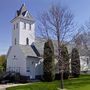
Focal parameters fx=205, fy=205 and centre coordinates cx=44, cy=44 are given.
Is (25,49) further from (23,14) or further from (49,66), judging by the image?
(23,14)

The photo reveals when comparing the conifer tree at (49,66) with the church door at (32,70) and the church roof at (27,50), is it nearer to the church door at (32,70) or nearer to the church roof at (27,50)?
the church door at (32,70)

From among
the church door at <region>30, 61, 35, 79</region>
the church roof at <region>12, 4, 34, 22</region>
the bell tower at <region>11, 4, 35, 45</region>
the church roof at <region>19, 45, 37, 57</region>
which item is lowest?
the church door at <region>30, 61, 35, 79</region>

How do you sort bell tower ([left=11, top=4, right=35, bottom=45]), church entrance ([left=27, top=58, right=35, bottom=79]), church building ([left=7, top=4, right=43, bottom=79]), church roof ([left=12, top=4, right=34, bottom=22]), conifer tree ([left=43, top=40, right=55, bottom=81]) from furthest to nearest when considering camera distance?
1. church roof ([left=12, top=4, right=34, bottom=22])
2. bell tower ([left=11, top=4, right=35, bottom=45])
3. church building ([left=7, top=4, right=43, bottom=79])
4. church entrance ([left=27, top=58, right=35, bottom=79])
5. conifer tree ([left=43, top=40, right=55, bottom=81])

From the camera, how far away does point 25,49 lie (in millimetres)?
35031

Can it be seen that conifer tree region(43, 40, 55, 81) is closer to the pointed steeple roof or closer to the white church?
the white church

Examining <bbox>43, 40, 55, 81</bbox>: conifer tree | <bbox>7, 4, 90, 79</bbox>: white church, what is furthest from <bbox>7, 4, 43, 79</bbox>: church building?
<bbox>43, 40, 55, 81</bbox>: conifer tree

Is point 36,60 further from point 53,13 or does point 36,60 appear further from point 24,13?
point 53,13

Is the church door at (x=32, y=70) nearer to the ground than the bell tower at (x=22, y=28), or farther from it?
nearer to the ground

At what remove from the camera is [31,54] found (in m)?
34.2

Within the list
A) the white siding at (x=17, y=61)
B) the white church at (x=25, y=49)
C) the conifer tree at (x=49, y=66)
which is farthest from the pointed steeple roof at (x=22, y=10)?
the conifer tree at (x=49, y=66)

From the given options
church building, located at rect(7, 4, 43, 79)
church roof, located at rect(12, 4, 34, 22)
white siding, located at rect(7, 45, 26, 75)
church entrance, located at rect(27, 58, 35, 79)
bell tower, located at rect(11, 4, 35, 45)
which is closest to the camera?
Answer: church entrance, located at rect(27, 58, 35, 79)

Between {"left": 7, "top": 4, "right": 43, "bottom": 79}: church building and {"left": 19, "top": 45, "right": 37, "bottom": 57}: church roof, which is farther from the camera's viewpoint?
{"left": 19, "top": 45, "right": 37, "bottom": 57}: church roof

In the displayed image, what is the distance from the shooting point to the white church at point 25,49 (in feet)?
111

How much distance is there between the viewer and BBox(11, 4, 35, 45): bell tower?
37562 mm
